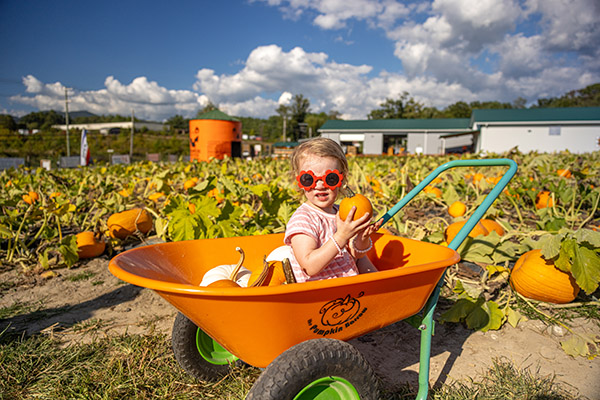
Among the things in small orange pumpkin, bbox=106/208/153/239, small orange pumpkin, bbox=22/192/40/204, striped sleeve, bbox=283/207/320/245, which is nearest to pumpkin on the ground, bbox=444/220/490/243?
striped sleeve, bbox=283/207/320/245

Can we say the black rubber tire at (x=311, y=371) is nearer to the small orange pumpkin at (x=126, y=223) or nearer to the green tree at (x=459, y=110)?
the small orange pumpkin at (x=126, y=223)

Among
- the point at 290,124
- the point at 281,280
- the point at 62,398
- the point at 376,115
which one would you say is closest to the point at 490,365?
the point at 281,280

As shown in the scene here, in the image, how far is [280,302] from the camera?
1171 mm

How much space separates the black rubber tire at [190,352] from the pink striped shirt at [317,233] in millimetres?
525

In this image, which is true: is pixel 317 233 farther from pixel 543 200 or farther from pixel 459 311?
pixel 543 200

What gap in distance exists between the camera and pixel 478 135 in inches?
1156

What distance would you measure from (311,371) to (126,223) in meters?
2.97

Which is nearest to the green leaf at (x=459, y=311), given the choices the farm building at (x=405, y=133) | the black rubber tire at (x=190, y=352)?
the black rubber tire at (x=190, y=352)

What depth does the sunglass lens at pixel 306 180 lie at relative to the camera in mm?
1571

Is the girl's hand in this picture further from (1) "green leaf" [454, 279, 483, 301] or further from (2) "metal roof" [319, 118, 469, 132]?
(2) "metal roof" [319, 118, 469, 132]

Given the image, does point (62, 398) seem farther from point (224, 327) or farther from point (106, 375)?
point (224, 327)

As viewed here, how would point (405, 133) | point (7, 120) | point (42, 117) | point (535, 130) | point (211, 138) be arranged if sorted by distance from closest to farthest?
point (211, 138), point (535, 130), point (405, 133), point (7, 120), point (42, 117)

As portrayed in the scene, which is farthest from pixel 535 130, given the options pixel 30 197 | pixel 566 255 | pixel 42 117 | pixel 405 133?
pixel 42 117

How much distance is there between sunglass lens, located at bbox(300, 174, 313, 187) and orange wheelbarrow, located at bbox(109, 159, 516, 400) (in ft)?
1.64
